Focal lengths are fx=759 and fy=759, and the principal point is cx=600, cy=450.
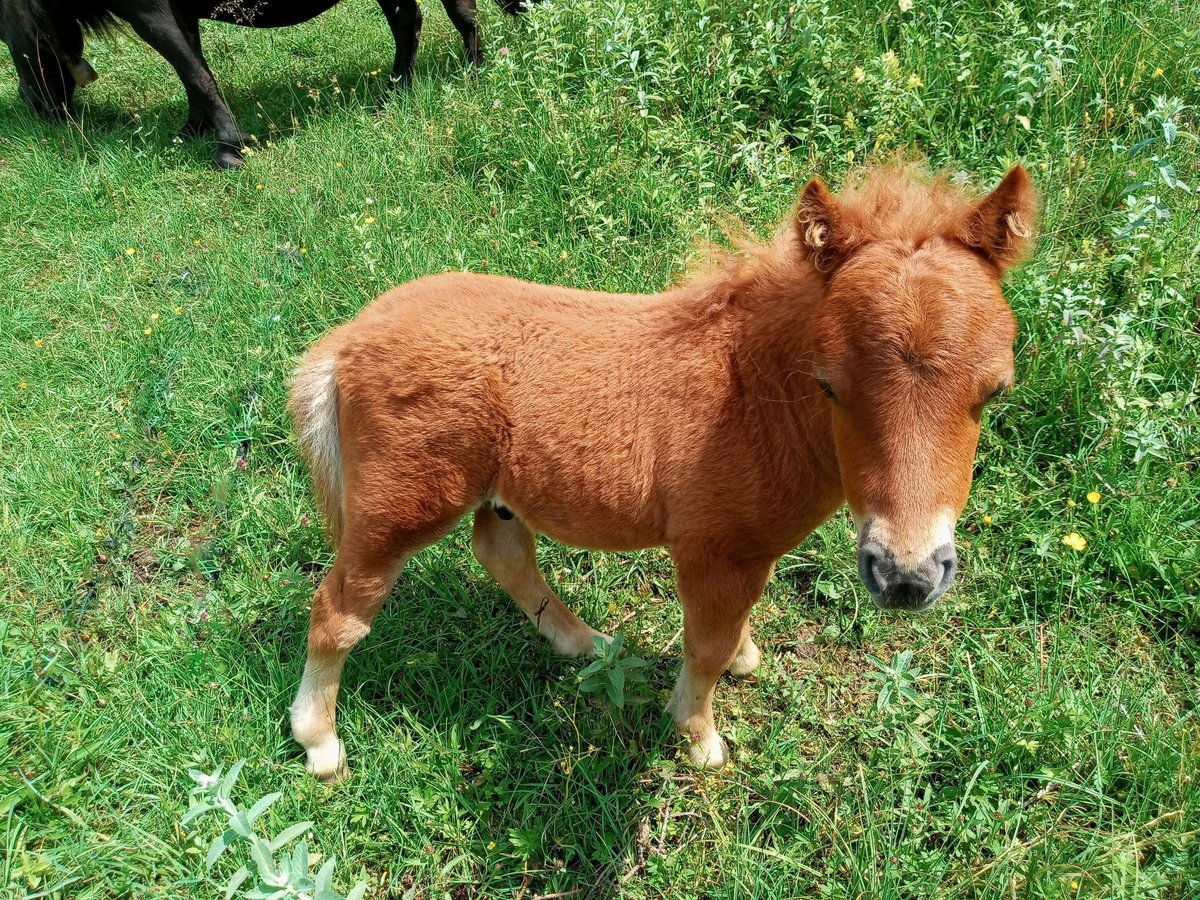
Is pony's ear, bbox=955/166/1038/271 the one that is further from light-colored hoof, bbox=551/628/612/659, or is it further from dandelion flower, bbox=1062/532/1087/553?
light-colored hoof, bbox=551/628/612/659

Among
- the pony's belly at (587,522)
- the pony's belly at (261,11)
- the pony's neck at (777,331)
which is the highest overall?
the pony's belly at (261,11)

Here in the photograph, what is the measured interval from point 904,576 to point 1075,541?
148cm

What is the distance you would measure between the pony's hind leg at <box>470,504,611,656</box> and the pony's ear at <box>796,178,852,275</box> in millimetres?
1555

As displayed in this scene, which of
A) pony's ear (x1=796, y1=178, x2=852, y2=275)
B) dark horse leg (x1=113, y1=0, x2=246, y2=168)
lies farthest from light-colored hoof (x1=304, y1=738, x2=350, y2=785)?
dark horse leg (x1=113, y1=0, x2=246, y2=168)

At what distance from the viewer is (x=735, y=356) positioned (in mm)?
2217

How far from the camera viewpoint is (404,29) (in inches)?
247

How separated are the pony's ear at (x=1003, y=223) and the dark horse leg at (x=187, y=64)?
5737mm

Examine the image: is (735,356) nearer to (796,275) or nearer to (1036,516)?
(796,275)

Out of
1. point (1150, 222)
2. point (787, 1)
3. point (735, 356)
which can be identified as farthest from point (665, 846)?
point (787, 1)

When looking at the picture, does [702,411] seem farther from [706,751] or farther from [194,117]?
[194,117]

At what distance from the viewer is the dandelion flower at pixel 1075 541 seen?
8.82 ft

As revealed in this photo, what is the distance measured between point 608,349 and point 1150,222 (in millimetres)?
2542

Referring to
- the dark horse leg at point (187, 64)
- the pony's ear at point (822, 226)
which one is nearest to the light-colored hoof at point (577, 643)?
the pony's ear at point (822, 226)

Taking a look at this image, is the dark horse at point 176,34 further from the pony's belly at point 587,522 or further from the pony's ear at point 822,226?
the pony's ear at point 822,226
